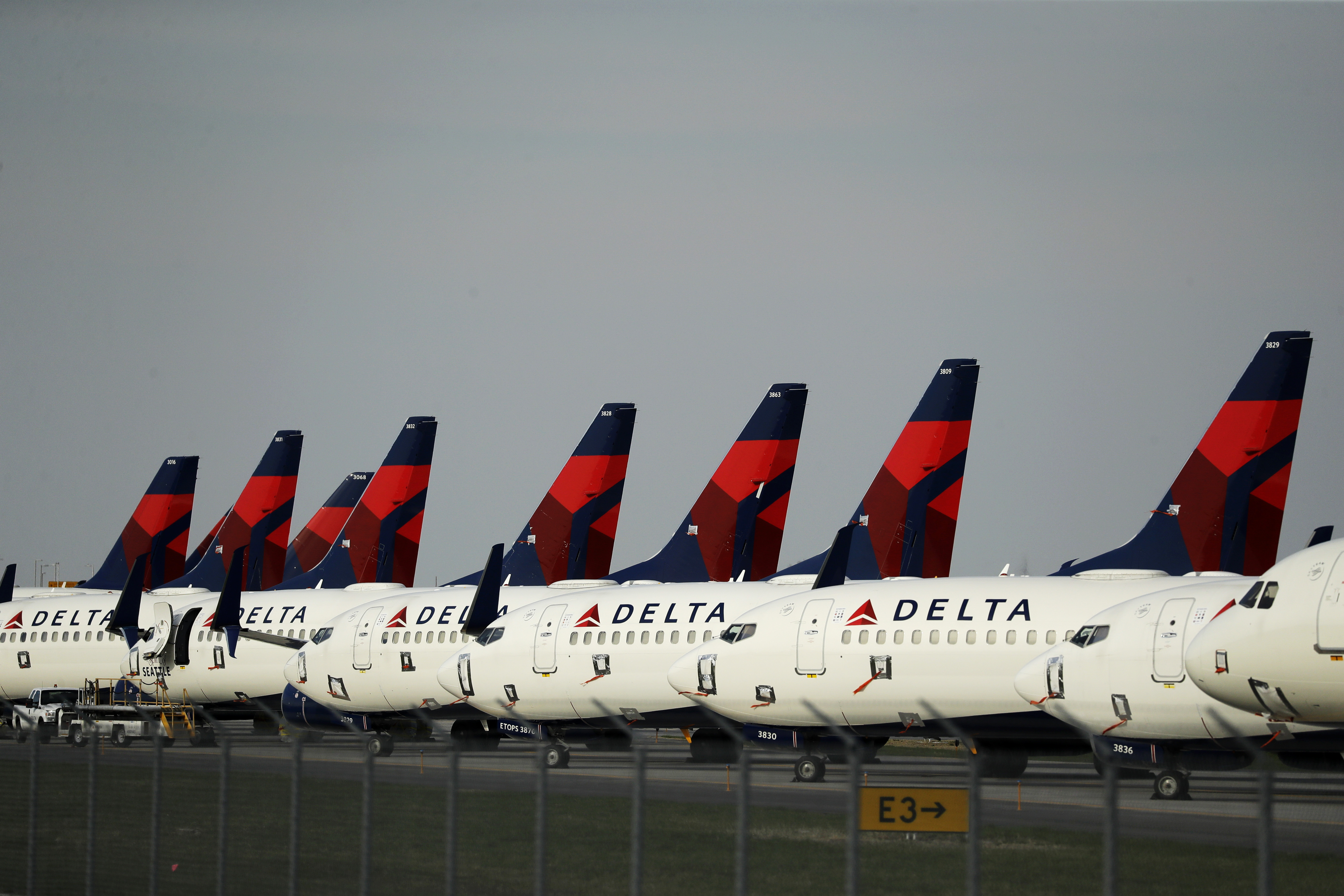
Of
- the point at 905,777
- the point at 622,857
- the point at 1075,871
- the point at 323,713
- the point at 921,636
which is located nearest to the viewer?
the point at 1075,871

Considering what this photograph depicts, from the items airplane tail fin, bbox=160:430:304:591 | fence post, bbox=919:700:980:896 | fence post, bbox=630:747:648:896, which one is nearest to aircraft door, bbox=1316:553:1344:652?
fence post, bbox=919:700:980:896

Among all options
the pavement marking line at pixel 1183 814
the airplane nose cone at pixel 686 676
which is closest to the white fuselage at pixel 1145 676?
the airplane nose cone at pixel 686 676

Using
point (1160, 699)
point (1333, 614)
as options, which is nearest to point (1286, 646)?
point (1333, 614)

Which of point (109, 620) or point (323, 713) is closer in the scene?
point (323, 713)

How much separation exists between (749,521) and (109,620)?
73.2ft

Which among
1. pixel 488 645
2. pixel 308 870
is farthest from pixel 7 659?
pixel 308 870

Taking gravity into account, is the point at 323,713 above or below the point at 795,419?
below

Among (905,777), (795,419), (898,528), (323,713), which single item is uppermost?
(795,419)

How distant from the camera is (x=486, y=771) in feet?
46.3

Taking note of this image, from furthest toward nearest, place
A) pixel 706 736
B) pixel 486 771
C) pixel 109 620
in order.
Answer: pixel 109 620, pixel 706 736, pixel 486 771

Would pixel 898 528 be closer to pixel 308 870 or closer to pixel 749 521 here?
pixel 749 521

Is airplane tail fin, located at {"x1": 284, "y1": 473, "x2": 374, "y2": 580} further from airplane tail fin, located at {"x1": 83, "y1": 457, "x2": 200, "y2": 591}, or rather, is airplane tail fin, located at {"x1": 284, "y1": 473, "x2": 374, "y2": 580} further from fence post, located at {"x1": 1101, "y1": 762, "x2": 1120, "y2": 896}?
fence post, located at {"x1": 1101, "y1": 762, "x2": 1120, "y2": 896}

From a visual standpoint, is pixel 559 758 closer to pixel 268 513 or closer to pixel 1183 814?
pixel 1183 814

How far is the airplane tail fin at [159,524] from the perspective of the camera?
6888 centimetres
